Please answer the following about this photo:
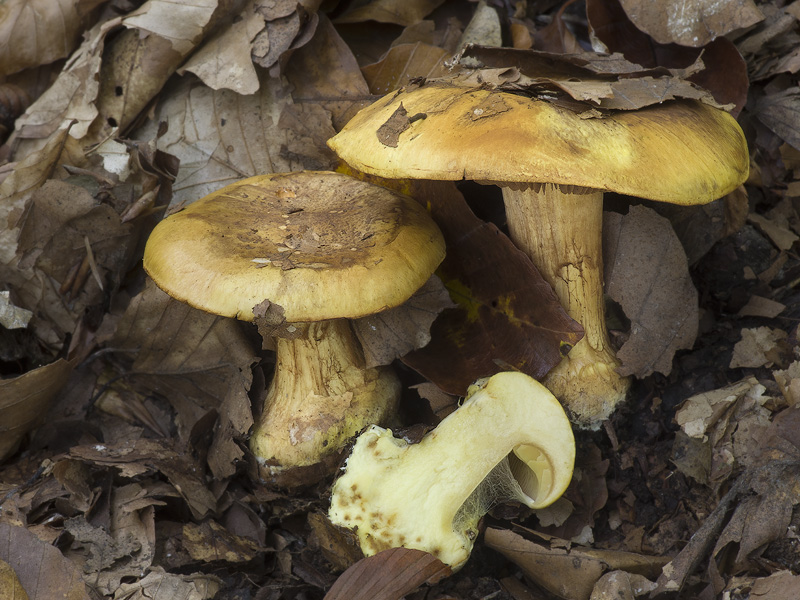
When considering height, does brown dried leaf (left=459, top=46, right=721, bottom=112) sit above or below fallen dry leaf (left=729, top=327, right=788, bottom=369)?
above

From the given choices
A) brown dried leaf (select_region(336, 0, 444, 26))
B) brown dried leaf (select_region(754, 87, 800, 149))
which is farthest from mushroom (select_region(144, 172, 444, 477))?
brown dried leaf (select_region(754, 87, 800, 149))

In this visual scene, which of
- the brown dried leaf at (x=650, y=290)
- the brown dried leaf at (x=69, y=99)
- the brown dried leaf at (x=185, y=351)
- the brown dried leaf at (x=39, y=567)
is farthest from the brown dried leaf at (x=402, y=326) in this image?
the brown dried leaf at (x=69, y=99)

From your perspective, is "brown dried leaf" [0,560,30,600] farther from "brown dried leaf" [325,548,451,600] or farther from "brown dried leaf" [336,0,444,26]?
"brown dried leaf" [336,0,444,26]

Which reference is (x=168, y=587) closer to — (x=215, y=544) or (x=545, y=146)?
(x=215, y=544)

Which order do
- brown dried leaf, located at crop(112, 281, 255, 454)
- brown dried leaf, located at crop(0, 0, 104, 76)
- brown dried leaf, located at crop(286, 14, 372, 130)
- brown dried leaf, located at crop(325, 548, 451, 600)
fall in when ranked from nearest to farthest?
brown dried leaf, located at crop(325, 548, 451, 600)
brown dried leaf, located at crop(112, 281, 255, 454)
brown dried leaf, located at crop(286, 14, 372, 130)
brown dried leaf, located at crop(0, 0, 104, 76)

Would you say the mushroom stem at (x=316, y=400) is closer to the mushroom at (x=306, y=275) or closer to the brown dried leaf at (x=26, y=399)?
the mushroom at (x=306, y=275)

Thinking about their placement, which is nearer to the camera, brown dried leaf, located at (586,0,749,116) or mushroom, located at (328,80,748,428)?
mushroom, located at (328,80,748,428)
